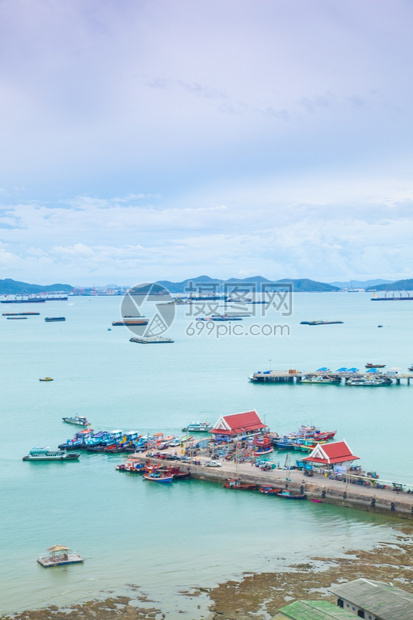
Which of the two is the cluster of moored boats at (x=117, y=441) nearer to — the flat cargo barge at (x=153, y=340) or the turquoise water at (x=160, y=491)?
the turquoise water at (x=160, y=491)

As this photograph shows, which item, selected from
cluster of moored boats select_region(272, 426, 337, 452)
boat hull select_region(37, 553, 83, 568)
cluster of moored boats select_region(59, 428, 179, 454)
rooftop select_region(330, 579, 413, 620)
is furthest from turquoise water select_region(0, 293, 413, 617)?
rooftop select_region(330, 579, 413, 620)

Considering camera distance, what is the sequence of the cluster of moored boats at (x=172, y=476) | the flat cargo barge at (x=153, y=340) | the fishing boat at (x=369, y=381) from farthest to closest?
the flat cargo barge at (x=153, y=340) < the fishing boat at (x=369, y=381) < the cluster of moored boats at (x=172, y=476)

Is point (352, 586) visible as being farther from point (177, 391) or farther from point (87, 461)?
point (177, 391)

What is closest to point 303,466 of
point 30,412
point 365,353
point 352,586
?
point 352,586

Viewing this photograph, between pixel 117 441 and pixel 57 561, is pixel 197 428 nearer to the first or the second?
pixel 117 441

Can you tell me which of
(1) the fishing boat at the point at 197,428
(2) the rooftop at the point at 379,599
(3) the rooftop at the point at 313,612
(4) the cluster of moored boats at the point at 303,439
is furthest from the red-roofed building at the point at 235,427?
(3) the rooftop at the point at 313,612

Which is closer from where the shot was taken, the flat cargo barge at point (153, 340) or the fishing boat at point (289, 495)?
the fishing boat at point (289, 495)

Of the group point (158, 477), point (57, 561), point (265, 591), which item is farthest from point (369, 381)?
point (57, 561)
